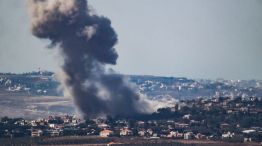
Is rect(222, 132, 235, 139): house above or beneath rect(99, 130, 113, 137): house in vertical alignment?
beneath

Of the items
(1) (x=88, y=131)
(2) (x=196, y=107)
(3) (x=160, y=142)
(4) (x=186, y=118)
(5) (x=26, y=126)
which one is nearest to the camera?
(3) (x=160, y=142)

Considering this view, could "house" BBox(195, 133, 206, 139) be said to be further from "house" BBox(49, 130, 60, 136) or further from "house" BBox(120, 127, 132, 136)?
"house" BBox(49, 130, 60, 136)

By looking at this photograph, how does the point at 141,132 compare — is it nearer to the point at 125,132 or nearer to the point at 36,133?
the point at 125,132

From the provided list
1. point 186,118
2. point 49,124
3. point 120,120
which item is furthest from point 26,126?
point 186,118

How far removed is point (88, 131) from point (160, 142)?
1858cm

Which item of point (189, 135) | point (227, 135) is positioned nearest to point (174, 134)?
point (189, 135)

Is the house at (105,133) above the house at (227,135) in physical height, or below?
above

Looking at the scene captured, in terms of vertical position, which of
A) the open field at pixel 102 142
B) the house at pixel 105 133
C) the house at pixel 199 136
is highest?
the house at pixel 105 133

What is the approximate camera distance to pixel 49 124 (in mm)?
150625

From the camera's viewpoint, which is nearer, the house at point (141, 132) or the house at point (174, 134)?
the house at point (174, 134)

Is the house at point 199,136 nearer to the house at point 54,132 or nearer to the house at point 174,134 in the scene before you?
the house at point 174,134

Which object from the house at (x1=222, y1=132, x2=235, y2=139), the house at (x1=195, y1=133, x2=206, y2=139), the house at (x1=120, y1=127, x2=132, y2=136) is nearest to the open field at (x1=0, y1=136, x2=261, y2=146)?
the house at (x1=120, y1=127, x2=132, y2=136)

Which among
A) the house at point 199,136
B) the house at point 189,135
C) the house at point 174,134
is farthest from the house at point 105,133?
the house at point 199,136

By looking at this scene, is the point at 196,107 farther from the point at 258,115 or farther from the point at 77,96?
the point at 77,96
